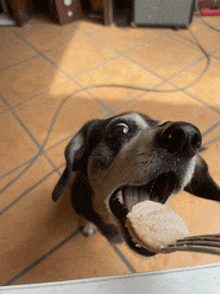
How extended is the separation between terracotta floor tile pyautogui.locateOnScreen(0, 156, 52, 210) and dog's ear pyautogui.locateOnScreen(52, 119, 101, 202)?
38 cm

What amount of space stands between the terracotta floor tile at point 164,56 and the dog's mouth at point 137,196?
1477 mm

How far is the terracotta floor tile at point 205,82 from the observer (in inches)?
73.2

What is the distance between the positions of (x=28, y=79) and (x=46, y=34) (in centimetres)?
90

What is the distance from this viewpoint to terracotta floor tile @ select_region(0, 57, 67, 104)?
198cm

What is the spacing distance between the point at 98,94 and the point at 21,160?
84 centimetres

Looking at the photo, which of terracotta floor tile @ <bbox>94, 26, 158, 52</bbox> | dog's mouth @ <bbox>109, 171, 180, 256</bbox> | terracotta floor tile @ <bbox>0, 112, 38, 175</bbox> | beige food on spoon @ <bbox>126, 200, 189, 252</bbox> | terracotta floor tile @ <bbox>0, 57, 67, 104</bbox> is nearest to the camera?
beige food on spoon @ <bbox>126, 200, 189, 252</bbox>

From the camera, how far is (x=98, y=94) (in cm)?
193

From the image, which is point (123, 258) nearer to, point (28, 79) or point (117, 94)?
point (117, 94)

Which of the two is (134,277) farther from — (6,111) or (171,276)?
(6,111)

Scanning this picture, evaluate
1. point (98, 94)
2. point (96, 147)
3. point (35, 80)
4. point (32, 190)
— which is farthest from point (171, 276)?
point (35, 80)

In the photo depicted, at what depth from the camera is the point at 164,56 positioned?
7.50 ft

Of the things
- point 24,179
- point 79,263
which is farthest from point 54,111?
point 79,263

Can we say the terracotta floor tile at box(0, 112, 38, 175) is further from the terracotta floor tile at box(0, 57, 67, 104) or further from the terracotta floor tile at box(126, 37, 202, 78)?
the terracotta floor tile at box(126, 37, 202, 78)

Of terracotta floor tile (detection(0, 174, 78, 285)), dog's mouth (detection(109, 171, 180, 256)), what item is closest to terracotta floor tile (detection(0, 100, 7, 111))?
terracotta floor tile (detection(0, 174, 78, 285))
